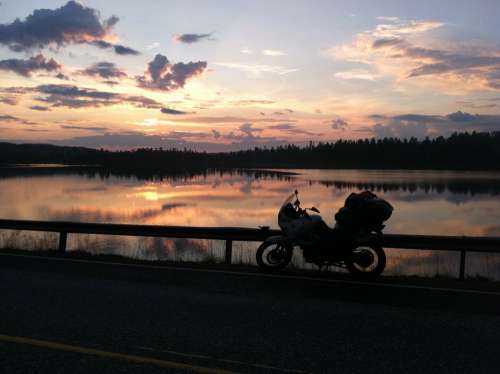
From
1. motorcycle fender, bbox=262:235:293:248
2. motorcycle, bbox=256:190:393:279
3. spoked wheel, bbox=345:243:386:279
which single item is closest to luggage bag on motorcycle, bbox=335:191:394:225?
motorcycle, bbox=256:190:393:279

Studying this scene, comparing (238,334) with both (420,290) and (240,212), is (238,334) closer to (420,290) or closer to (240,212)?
(420,290)

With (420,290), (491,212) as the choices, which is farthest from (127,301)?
(491,212)

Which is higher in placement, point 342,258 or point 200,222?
point 342,258

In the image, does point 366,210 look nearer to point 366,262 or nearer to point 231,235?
point 366,262

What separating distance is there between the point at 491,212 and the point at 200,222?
21.4 metres

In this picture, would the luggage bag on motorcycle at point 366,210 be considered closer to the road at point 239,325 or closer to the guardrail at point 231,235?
the road at point 239,325

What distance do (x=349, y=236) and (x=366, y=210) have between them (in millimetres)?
590

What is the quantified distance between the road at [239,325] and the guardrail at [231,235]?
1484 mm

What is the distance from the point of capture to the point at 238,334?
19.2 feet

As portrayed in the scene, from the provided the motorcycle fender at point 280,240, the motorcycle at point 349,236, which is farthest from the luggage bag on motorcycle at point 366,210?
the motorcycle fender at point 280,240

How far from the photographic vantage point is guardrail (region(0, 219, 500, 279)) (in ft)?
31.9

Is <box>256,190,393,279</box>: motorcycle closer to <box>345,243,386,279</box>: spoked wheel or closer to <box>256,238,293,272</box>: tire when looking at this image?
<box>345,243,386,279</box>: spoked wheel

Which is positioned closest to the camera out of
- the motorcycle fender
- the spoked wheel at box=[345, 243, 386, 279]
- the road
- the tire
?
the road

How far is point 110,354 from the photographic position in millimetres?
5137
